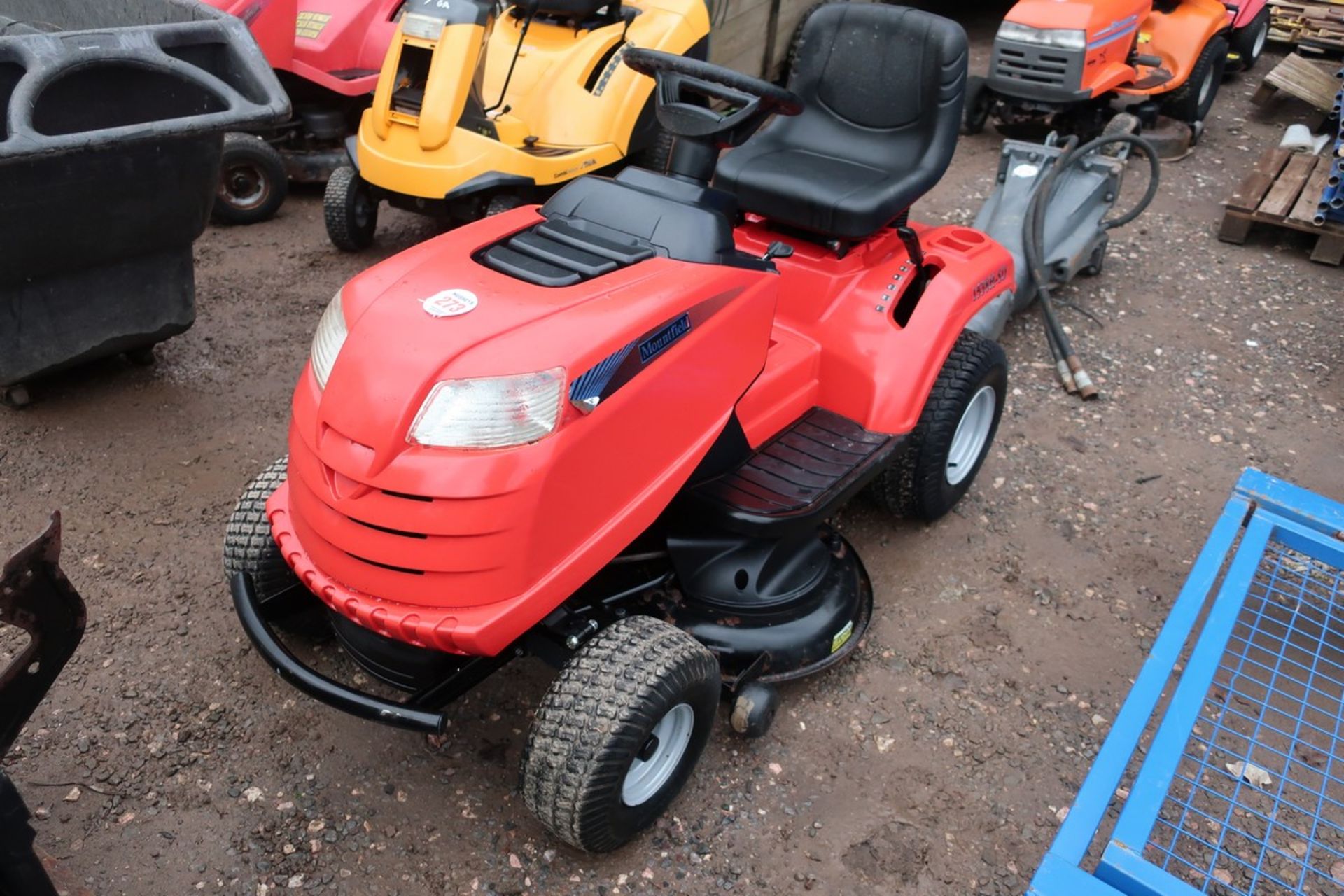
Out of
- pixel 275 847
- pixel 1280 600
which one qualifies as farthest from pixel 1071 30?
pixel 275 847

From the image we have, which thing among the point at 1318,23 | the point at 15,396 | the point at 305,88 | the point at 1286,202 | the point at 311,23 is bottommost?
the point at 15,396

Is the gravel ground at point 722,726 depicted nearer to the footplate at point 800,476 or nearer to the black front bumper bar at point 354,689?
the black front bumper bar at point 354,689

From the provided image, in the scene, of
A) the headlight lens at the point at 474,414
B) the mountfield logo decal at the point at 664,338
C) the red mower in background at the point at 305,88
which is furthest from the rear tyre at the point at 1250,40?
the headlight lens at the point at 474,414

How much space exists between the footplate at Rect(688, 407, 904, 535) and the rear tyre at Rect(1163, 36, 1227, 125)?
14.5 feet

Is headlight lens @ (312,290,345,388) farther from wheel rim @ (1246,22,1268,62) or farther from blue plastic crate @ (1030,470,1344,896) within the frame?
wheel rim @ (1246,22,1268,62)

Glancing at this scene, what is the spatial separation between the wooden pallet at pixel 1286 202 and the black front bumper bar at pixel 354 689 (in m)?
4.29

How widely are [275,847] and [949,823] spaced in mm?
1370

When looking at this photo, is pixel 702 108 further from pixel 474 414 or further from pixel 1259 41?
pixel 1259 41

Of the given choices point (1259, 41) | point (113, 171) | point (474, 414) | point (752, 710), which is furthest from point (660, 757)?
point (1259, 41)

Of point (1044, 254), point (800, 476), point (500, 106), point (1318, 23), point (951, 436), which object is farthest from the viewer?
point (1318, 23)

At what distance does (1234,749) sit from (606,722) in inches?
60.6

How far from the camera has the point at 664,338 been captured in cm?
186

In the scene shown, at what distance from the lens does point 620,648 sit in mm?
1838

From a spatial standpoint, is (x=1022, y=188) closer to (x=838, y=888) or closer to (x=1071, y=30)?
(x=1071, y=30)
